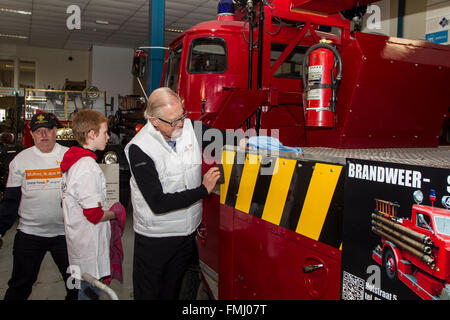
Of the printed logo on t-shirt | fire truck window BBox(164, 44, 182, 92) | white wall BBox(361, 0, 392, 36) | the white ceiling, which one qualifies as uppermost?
the white ceiling

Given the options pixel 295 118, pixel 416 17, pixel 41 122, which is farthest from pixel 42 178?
pixel 416 17

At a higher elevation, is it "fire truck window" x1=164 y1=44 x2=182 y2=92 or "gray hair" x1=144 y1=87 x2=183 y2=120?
"fire truck window" x1=164 y1=44 x2=182 y2=92

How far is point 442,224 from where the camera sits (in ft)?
4.03

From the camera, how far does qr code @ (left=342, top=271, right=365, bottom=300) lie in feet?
5.16

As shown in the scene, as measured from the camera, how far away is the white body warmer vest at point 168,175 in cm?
218

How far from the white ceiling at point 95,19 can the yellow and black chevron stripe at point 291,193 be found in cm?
1060

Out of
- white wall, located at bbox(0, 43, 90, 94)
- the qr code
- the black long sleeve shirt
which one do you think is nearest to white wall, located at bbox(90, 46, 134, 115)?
white wall, located at bbox(0, 43, 90, 94)

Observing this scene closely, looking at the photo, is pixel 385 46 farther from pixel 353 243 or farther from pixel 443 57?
pixel 353 243

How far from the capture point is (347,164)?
1632 mm

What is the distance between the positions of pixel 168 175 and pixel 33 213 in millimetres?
1257

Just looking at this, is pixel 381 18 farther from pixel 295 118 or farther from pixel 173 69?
pixel 173 69

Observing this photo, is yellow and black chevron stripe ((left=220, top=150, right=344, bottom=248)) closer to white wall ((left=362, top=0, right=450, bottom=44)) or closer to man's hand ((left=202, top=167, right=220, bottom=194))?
man's hand ((left=202, top=167, right=220, bottom=194))

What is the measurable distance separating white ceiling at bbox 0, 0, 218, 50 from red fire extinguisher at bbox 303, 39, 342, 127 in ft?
31.3

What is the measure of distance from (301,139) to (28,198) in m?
2.95
